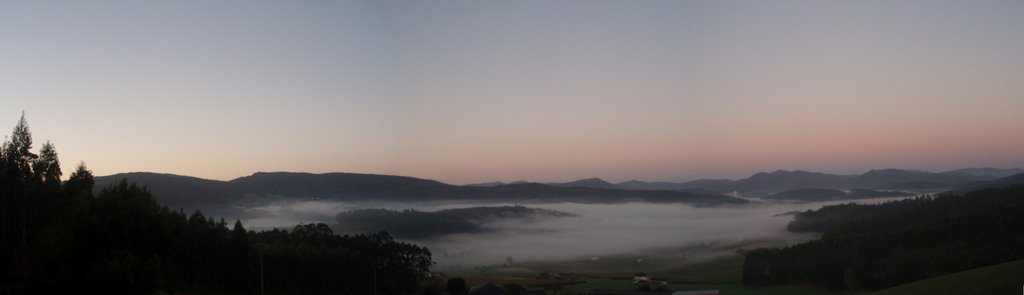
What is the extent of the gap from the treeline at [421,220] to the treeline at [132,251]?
31.9m

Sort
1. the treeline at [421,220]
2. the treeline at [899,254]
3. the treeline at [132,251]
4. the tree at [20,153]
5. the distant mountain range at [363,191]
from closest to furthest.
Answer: the treeline at [132,251]
the tree at [20,153]
the treeline at [899,254]
the treeline at [421,220]
the distant mountain range at [363,191]

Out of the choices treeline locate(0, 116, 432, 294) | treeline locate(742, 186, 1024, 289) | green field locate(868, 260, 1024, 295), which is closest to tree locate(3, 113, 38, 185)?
treeline locate(0, 116, 432, 294)

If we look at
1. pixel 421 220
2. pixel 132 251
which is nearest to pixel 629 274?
pixel 421 220

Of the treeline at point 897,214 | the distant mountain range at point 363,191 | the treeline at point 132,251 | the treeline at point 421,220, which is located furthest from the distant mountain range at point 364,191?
the treeline at point 132,251

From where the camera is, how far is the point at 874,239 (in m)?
73.1

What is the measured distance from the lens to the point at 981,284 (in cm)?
2884

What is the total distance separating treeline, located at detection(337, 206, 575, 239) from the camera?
93.5 m

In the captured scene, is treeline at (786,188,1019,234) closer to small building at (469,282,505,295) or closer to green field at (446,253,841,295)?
green field at (446,253,841,295)

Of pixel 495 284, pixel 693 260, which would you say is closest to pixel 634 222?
pixel 693 260

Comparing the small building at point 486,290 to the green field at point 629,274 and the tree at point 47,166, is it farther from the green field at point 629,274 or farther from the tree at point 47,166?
the tree at point 47,166

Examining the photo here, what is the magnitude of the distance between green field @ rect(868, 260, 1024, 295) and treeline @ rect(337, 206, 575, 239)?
6354 cm

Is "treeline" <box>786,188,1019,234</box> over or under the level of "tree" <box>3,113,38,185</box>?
under

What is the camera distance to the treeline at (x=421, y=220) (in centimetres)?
9350

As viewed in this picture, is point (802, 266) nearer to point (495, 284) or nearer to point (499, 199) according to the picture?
point (495, 284)
